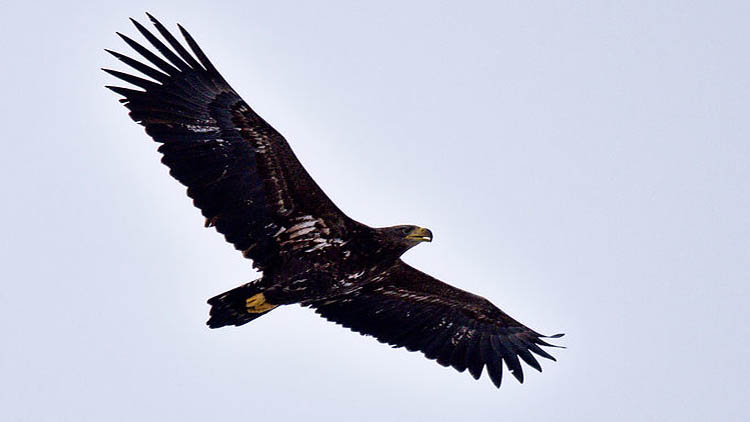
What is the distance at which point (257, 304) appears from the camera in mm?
16672

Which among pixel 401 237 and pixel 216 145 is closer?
pixel 216 145

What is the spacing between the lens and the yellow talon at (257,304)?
16.6m

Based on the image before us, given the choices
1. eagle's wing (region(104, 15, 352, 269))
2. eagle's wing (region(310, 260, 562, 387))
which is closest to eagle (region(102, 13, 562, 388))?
eagle's wing (region(104, 15, 352, 269))

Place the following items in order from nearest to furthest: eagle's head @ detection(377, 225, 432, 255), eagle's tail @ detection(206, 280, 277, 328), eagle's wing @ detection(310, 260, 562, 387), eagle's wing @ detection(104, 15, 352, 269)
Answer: eagle's wing @ detection(104, 15, 352, 269) → eagle's tail @ detection(206, 280, 277, 328) → eagle's head @ detection(377, 225, 432, 255) → eagle's wing @ detection(310, 260, 562, 387)

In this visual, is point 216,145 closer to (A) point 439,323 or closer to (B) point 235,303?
(B) point 235,303

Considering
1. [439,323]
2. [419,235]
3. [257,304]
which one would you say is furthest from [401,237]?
[439,323]

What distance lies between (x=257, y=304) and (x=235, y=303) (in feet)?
1.00

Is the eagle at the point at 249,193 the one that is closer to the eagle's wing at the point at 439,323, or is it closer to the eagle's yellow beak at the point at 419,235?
the eagle's yellow beak at the point at 419,235

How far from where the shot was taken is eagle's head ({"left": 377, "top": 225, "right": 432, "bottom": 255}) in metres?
17.0

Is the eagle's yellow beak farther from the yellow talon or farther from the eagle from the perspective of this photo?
the yellow talon

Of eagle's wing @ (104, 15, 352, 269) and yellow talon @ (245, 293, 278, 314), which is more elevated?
eagle's wing @ (104, 15, 352, 269)

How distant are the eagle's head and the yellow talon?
1824 mm

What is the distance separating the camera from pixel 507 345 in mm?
18906

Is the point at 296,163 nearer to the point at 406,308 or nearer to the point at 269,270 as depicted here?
the point at 269,270
